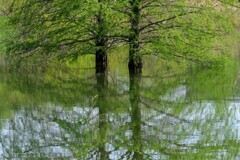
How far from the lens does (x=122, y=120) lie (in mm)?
7652

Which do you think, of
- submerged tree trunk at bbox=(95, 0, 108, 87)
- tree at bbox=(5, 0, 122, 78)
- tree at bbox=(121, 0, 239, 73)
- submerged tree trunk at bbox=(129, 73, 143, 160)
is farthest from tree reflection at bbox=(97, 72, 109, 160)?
tree at bbox=(121, 0, 239, 73)

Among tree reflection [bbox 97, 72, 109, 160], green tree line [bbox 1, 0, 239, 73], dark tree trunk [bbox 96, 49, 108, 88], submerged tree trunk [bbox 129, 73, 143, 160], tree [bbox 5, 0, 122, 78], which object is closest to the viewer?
submerged tree trunk [bbox 129, 73, 143, 160]

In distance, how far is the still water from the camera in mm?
5984

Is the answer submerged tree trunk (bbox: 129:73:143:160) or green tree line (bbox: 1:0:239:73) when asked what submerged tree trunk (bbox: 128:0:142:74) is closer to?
green tree line (bbox: 1:0:239:73)

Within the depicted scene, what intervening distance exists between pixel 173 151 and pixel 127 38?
755 cm

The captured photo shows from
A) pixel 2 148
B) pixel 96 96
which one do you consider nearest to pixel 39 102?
pixel 96 96

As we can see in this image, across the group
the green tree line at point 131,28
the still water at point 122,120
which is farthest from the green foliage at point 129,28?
the still water at point 122,120

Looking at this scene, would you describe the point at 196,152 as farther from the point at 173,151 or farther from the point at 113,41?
the point at 113,41

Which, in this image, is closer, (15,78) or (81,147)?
(81,147)

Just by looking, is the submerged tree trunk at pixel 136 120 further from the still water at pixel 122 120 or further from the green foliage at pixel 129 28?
the green foliage at pixel 129 28

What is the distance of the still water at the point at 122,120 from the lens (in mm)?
5984

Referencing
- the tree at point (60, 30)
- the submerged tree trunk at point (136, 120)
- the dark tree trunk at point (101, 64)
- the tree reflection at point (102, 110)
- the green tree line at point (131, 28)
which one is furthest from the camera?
the dark tree trunk at point (101, 64)

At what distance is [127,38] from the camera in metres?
13.2

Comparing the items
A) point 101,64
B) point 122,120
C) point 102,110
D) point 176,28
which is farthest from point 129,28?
point 122,120
